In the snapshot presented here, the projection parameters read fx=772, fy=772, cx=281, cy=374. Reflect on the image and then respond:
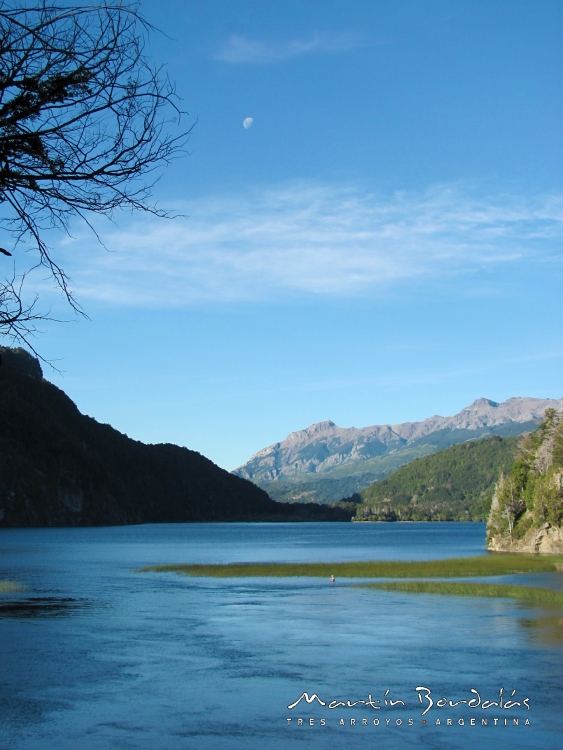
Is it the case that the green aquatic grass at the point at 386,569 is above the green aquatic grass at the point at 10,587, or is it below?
below

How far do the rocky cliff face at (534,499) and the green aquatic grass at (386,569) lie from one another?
10.6m

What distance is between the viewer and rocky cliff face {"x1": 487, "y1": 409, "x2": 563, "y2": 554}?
302 feet

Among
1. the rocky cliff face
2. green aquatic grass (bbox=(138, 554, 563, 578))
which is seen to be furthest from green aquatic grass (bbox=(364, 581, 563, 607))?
the rocky cliff face

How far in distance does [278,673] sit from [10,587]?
37.3m

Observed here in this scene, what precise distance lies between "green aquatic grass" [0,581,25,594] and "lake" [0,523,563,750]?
7.49 meters

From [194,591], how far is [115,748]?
3777 cm

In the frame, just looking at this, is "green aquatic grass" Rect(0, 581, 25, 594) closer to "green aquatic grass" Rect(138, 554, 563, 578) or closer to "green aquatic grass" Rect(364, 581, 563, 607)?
"green aquatic grass" Rect(138, 554, 563, 578)

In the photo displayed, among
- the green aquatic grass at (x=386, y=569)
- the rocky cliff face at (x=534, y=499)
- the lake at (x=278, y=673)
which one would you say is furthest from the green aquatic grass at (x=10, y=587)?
the rocky cliff face at (x=534, y=499)

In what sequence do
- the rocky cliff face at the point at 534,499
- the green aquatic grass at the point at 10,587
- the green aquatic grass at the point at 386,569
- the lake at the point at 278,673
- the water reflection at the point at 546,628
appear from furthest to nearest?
the rocky cliff face at the point at 534,499, the green aquatic grass at the point at 386,569, the green aquatic grass at the point at 10,587, the water reflection at the point at 546,628, the lake at the point at 278,673

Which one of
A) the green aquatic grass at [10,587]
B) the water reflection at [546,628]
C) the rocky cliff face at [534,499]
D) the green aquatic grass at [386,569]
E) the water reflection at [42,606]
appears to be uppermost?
the rocky cliff face at [534,499]

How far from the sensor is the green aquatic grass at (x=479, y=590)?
47594mm

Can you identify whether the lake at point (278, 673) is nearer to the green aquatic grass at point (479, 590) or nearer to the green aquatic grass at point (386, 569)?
the green aquatic grass at point (479, 590)

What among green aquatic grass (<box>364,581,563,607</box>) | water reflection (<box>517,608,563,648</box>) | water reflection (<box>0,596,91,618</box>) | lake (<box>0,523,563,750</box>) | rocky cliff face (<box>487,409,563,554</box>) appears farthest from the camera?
rocky cliff face (<box>487,409,563,554</box>)

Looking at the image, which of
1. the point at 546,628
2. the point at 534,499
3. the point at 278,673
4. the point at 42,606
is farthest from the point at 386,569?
the point at 278,673
